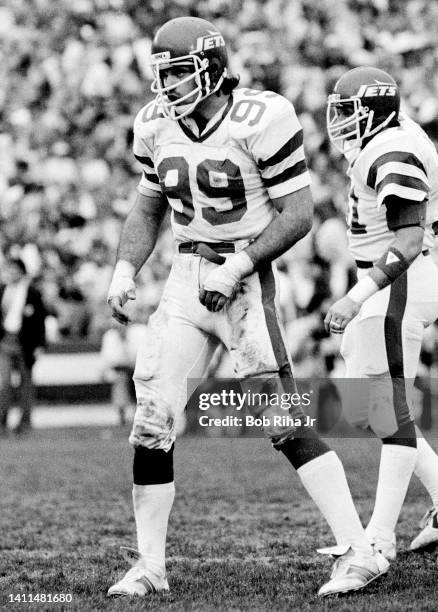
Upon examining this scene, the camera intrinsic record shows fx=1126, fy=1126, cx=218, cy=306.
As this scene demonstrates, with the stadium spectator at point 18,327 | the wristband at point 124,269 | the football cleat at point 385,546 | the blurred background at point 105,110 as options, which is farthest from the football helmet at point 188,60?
the blurred background at point 105,110

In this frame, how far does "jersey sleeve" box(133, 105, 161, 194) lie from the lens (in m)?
3.91

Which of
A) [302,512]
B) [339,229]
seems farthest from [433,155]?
[339,229]

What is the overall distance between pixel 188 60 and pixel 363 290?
0.97m

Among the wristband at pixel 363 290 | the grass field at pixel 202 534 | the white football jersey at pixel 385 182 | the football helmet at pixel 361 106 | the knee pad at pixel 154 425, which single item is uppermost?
the football helmet at pixel 361 106

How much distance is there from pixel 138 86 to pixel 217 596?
1069cm

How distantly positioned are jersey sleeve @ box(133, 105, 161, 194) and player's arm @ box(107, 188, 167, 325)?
0.03 meters

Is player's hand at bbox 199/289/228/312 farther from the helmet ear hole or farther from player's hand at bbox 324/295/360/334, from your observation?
the helmet ear hole

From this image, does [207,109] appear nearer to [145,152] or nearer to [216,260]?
[145,152]

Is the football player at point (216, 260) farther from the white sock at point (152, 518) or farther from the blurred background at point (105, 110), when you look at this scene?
the blurred background at point (105, 110)

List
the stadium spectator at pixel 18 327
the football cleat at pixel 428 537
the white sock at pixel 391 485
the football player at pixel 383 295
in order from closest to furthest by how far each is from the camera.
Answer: the football player at pixel 383 295 < the white sock at pixel 391 485 < the football cleat at pixel 428 537 < the stadium spectator at pixel 18 327

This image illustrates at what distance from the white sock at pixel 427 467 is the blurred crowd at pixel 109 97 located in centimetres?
694

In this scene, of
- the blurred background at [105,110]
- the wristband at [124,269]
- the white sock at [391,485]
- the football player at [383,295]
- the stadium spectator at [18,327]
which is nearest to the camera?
the wristband at [124,269]

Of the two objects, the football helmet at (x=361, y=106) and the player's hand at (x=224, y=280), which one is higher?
the football helmet at (x=361, y=106)

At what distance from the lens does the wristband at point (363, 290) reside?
380 centimetres
